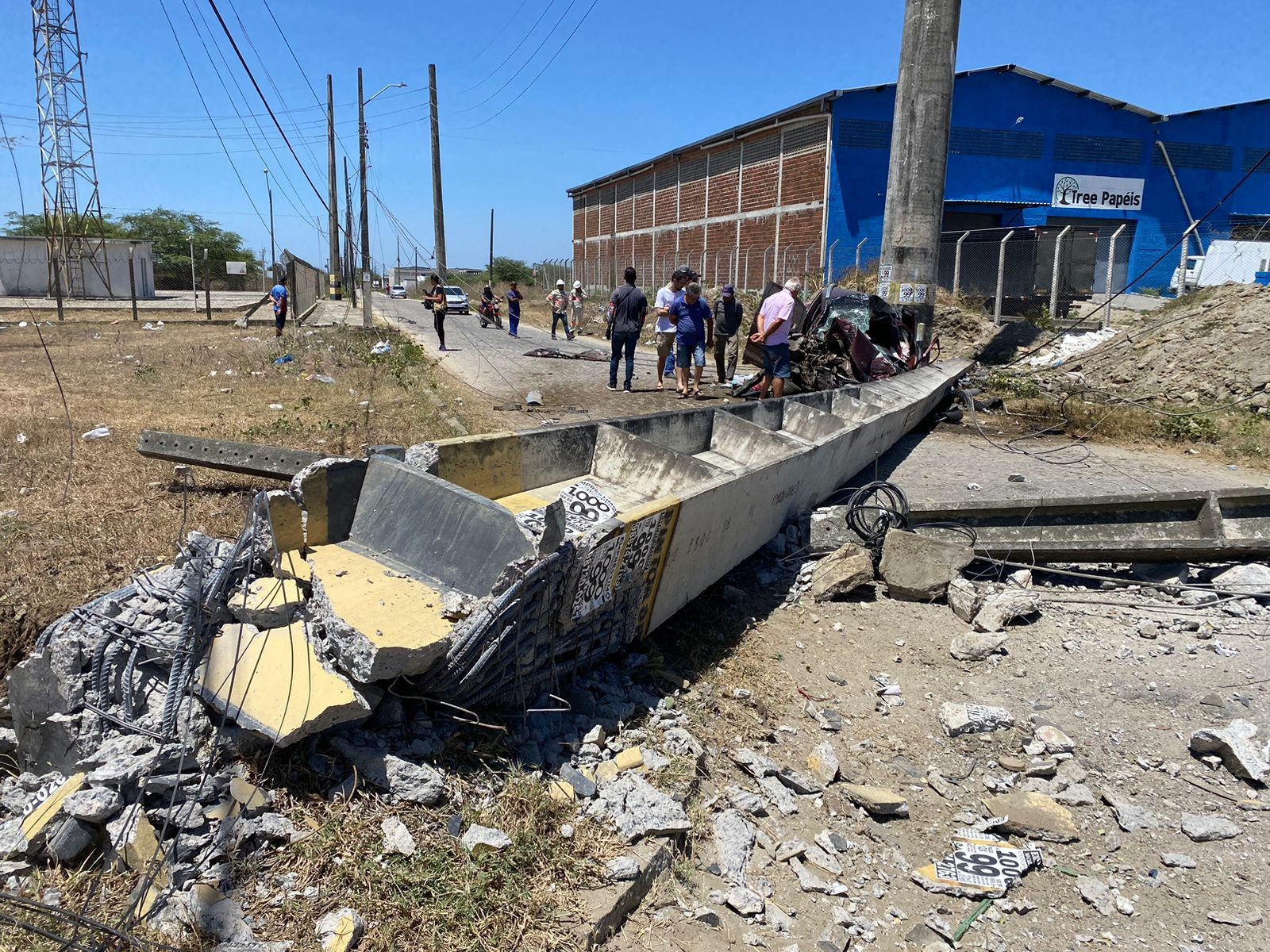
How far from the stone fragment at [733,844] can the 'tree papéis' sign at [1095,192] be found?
101ft

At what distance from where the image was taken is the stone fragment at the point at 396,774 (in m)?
3.03

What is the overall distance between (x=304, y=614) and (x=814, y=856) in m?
2.33

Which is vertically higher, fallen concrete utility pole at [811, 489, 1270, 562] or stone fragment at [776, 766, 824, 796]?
fallen concrete utility pole at [811, 489, 1270, 562]

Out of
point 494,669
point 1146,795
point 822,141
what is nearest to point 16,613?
point 494,669

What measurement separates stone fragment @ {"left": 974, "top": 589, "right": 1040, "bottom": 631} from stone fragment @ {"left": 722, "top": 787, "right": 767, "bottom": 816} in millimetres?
2483

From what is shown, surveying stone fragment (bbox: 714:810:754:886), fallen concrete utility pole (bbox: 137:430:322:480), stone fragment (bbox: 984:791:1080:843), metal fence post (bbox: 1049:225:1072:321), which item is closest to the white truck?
metal fence post (bbox: 1049:225:1072:321)

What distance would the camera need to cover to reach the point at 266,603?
3443 millimetres

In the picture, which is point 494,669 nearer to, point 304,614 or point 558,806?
point 558,806

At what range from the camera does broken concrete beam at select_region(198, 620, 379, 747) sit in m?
2.93

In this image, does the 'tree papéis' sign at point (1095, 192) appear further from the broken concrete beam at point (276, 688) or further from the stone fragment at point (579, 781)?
the broken concrete beam at point (276, 688)

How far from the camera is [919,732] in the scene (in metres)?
4.43

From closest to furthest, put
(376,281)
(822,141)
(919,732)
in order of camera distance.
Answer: (919,732), (822,141), (376,281)

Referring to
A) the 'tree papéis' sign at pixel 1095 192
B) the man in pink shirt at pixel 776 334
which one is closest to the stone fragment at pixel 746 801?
the man in pink shirt at pixel 776 334

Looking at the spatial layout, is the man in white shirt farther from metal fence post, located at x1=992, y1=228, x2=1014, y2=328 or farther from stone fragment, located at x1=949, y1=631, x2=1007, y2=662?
metal fence post, located at x1=992, y1=228, x2=1014, y2=328
